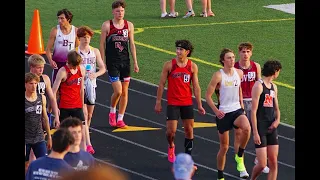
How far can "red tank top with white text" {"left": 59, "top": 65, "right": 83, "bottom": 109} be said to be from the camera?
48.1ft

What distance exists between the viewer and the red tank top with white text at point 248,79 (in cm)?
1509

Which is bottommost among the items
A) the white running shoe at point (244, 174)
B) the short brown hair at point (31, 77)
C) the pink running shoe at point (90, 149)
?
the white running shoe at point (244, 174)

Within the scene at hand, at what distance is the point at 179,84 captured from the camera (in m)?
14.9

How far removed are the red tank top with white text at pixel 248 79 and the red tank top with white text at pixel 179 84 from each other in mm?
851

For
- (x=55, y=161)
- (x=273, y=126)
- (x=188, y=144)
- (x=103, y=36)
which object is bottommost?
(x=188, y=144)

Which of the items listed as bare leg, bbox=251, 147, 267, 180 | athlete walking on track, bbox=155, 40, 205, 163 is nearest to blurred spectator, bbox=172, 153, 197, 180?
bare leg, bbox=251, 147, 267, 180

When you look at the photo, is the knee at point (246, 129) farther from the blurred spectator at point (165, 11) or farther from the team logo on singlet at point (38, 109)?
the blurred spectator at point (165, 11)

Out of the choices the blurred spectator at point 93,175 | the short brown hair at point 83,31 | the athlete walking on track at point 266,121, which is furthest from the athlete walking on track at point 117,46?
the blurred spectator at point 93,175

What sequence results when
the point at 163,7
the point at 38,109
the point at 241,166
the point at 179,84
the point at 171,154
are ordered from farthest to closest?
the point at 163,7, the point at 171,154, the point at 179,84, the point at 241,166, the point at 38,109

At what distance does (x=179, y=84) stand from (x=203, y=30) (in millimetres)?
10596

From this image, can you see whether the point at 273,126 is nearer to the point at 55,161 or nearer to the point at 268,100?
the point at 268,100

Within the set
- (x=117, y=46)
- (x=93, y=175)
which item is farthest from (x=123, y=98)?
(x=93, y=175)
